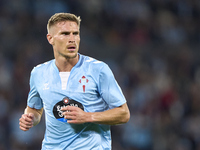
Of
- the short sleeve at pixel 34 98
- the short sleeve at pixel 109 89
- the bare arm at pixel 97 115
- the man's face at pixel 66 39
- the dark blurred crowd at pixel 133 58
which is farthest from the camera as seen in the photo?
the dark blurred crowd at pixel 133 58

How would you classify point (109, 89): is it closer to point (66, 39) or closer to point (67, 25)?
point (66, 39)

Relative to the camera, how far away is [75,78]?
3.79m

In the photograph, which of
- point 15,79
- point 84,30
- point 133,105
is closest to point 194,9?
point 84,30

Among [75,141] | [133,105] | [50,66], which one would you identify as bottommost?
[133,105]

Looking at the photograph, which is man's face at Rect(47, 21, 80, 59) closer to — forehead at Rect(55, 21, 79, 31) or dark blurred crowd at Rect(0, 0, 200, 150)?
forehead at Rect(55, 21, 79, 31)

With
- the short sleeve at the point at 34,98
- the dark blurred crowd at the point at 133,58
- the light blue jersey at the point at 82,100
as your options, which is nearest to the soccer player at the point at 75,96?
the light blue jersey at the point at 82,100

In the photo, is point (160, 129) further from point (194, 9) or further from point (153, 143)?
point (194, 9)

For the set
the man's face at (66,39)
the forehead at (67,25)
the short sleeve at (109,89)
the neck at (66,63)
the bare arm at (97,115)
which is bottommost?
the bare arm at (97,115)

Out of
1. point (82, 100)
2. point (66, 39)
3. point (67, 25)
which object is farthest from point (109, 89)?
point (67, 25)

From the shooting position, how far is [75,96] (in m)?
3.69

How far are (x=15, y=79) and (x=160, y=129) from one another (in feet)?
11.3

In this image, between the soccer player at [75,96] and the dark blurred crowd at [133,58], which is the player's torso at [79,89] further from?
the dark blurred crowd at [133,58]

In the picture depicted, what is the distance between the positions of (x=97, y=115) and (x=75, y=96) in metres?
0.31

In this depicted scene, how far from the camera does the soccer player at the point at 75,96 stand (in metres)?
3.68
